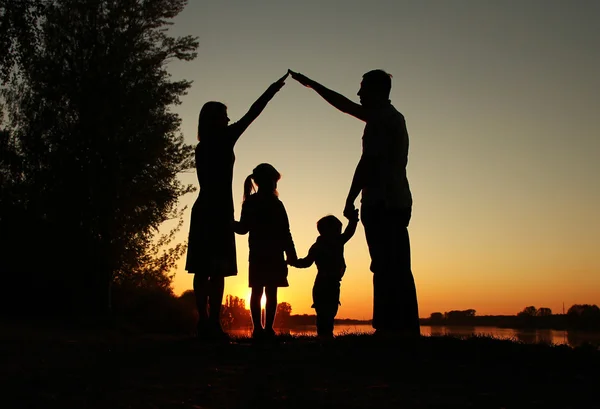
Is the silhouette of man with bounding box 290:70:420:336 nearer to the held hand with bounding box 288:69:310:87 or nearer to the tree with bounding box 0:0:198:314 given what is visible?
the held hand with bounding box 288:69:310:87

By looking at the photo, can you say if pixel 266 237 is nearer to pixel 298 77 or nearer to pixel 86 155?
pixel 298 77

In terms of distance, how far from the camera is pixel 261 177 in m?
10.3

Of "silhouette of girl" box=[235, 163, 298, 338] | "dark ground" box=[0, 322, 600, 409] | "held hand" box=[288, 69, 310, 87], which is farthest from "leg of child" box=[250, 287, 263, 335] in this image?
"held hand" box=[288, 69, 310, 87]

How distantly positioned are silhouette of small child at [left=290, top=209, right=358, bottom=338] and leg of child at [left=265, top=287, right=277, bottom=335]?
191 cm

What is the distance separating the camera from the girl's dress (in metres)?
9.89

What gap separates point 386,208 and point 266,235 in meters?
2.29

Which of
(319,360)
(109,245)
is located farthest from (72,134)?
(319,360)

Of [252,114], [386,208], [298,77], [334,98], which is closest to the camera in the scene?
[386,208]

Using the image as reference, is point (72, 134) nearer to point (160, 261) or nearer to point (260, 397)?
point (160, 261)

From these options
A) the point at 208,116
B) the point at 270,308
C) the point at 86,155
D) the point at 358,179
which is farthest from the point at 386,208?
the point at 86,155

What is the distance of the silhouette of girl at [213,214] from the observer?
9.29 metres

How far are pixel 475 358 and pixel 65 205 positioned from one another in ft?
63.2

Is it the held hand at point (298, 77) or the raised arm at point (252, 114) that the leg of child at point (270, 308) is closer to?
the raised arm at point (252, 114)

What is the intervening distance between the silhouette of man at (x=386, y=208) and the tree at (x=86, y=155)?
16002 millimetres
